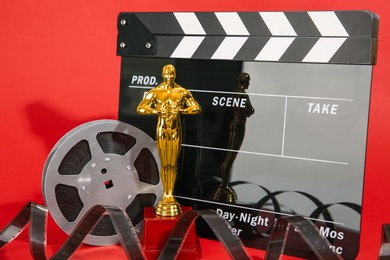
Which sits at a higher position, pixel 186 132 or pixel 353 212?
pixel 186 132

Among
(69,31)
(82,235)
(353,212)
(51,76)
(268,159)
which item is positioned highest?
(69,31)

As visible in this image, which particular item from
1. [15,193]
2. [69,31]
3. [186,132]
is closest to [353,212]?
[186,132]

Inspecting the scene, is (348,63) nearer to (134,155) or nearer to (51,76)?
(134,155)

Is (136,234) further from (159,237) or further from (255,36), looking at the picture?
(255,36)

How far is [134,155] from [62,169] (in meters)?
0.25

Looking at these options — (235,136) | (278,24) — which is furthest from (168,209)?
(278,24)

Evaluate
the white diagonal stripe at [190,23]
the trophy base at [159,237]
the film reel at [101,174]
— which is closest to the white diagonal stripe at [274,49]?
the white diagonal stripe at [190,23]

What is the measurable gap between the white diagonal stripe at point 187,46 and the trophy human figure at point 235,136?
0.64ft

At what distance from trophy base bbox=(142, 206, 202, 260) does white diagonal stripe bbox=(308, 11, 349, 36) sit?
76 cm

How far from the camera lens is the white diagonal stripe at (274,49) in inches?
85.4

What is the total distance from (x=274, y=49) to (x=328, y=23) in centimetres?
20

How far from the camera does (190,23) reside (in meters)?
2.30

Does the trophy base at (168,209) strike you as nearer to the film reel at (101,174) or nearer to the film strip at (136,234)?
the film strip at (136,234)

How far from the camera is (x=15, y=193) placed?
103 inches
